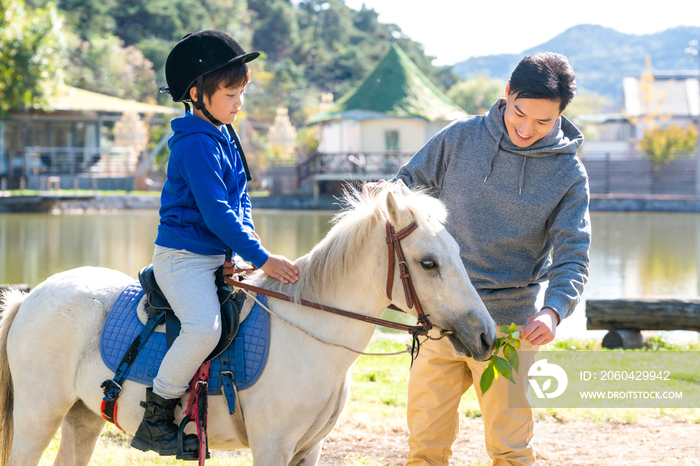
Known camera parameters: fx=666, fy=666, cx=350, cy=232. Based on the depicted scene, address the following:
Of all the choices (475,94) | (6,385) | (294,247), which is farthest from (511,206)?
(475,94)

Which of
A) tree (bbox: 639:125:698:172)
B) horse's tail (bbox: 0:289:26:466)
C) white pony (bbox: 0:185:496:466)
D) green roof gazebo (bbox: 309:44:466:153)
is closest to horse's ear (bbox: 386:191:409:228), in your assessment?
white pony (bbox: 0:185:496:466)

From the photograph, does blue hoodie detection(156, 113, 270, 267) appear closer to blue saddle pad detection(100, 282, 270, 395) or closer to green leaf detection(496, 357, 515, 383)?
blue saddle pad detection(100, 282, 270, 395)

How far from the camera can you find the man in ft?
9.05

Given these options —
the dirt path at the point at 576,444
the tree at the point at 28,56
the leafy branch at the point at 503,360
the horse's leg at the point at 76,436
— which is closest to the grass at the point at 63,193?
the tree at the point at 28,56

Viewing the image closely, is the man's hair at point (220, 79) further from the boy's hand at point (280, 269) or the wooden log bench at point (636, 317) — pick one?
the wooden log bench at point (636, 317)

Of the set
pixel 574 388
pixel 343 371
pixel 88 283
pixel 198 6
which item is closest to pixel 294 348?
pixel 343 371

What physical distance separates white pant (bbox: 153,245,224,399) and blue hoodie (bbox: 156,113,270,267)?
6 centimetres

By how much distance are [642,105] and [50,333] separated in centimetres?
5756

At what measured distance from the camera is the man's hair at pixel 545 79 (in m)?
2.62

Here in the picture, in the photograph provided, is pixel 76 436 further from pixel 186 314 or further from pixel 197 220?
pixel 197 220

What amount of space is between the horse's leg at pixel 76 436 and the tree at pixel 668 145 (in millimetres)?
37135

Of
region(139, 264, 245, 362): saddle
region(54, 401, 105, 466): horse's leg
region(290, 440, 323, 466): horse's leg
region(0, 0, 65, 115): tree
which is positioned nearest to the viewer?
region(139, 264, 245, 362): saddle

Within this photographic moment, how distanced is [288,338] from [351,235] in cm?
48

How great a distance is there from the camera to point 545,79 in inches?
103
